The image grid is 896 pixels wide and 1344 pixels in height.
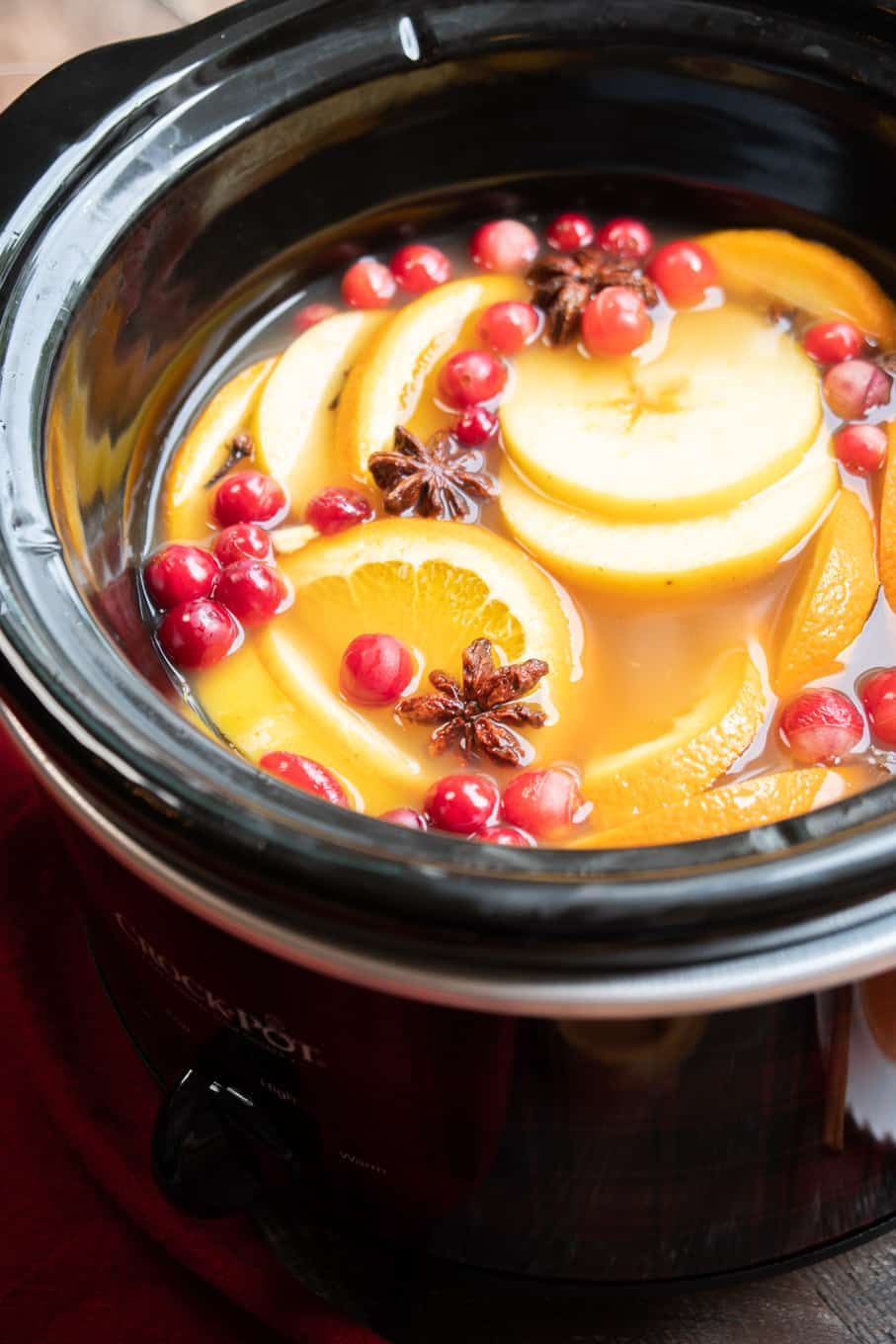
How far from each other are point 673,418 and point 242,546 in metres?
0.56

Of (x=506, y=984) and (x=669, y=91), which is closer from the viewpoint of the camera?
(x=506, y=984)

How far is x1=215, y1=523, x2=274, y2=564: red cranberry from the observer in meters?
1.60

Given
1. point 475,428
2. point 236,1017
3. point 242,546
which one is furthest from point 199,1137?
point 475,428

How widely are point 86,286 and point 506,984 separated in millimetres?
909

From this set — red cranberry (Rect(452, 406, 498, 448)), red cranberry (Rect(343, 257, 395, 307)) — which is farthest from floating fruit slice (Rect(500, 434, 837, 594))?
red cranberry (Rect(343, 257, 395, 307))

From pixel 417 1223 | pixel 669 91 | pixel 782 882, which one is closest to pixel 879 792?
pixel 782 882

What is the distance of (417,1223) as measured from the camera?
1.29m

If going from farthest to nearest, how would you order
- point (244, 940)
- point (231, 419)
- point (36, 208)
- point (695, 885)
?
point (231, 419) < point (36, 208) < point (244, 940) < point (695, 885)

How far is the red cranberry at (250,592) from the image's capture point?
1.55 meters

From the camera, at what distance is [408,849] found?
0.94 meters

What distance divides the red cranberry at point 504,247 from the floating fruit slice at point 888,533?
632mm

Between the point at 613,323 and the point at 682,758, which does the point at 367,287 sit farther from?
the point at 682,758

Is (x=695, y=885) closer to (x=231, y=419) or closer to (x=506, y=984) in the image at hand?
(x=506, y=984)

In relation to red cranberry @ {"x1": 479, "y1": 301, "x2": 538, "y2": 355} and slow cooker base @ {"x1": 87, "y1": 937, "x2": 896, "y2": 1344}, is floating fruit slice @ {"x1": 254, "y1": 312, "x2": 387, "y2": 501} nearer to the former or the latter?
red cranberry @ {"x1": 479, "y1": 301, "x2": 538, "y2": 355}
